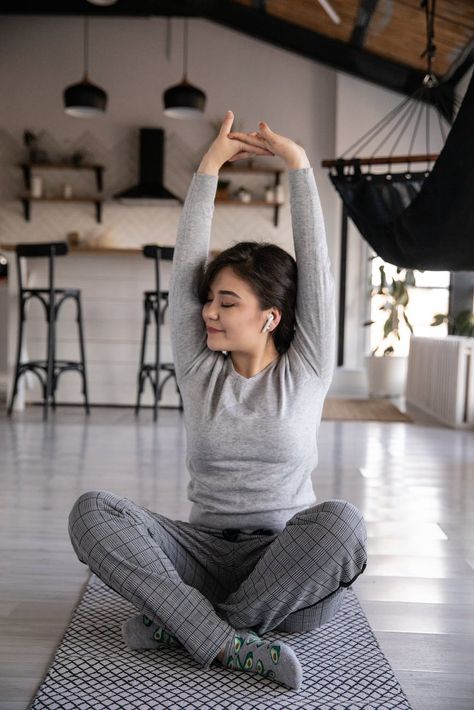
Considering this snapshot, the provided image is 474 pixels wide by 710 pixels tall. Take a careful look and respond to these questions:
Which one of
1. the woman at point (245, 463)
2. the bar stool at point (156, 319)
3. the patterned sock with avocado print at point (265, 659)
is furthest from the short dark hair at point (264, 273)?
the bar stool at point (156, 319)

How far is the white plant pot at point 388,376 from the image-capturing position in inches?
277

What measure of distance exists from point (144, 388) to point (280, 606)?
4.30m

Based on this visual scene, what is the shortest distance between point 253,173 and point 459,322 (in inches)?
95.8

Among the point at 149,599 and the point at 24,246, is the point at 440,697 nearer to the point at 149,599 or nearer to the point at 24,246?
the point at 149,599

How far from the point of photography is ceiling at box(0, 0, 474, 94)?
6.17 meters

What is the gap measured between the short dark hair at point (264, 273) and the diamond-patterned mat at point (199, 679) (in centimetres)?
68

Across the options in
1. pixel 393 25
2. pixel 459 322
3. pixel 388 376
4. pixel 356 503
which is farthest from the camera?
pixel 388 376

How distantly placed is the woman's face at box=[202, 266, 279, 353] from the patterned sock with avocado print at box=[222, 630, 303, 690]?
22.2 inches

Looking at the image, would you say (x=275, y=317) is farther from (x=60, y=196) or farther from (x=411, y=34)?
(x=60, y=196)

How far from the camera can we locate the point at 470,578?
210 cm

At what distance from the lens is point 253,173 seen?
24.5ft

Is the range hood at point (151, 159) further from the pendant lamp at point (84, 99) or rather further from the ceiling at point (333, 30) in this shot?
the pendant lamp at point (84, 99)

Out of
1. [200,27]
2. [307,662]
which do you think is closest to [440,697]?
[307,662]

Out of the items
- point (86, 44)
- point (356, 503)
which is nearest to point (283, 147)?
point (356, 503)
